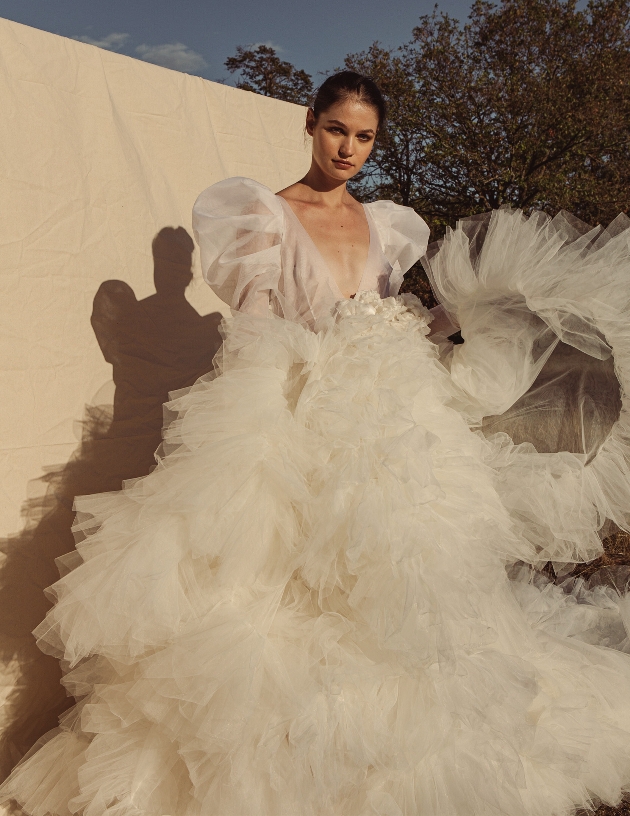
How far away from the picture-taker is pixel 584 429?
167 cm

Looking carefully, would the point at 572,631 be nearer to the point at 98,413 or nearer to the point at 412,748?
the point at 412,748

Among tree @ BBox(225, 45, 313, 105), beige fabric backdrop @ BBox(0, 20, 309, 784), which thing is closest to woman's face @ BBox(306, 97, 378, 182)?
beige fabric backdrop @ BBox(0, 20, 309, 784)

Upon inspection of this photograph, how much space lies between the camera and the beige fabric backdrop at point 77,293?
2047mm

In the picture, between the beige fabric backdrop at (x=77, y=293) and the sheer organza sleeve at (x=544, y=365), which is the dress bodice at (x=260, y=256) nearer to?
the sheer organza sleeve at (x=544, y=365)

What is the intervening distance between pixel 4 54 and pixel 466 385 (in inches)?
66.8

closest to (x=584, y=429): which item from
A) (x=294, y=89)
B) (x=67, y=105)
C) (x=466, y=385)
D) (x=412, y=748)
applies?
(x=466, y=385)

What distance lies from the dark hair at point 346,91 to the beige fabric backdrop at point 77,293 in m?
0.91

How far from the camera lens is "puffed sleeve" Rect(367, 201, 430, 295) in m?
2.18

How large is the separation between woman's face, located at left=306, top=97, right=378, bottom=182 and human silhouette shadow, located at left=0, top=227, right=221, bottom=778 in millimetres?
907

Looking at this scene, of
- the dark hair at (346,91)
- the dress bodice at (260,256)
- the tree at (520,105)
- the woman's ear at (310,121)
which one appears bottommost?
the dress bodice at (260,256)

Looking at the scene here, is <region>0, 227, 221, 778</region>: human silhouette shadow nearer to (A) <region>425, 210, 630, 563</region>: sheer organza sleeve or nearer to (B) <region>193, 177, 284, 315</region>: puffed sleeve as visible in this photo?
(B) <region>193, 177, 284, 315</region>: puffed sleeve

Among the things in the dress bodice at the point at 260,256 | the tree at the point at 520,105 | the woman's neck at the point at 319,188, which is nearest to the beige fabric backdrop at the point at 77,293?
the dress bodice at the point at 260,256

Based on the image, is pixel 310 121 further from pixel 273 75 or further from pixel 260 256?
pixel 273 75

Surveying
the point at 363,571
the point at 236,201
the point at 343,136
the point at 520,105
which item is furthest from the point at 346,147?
the point at 520,105
